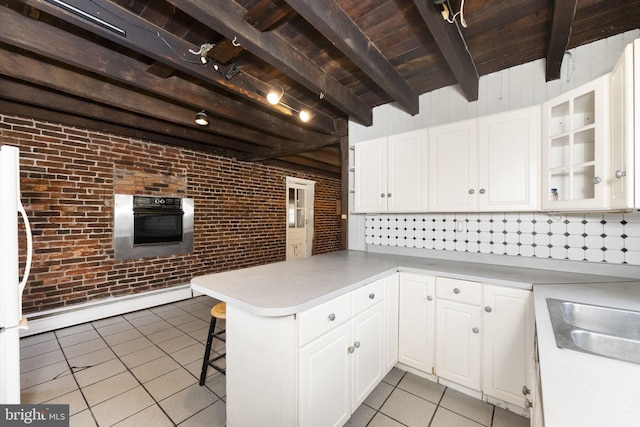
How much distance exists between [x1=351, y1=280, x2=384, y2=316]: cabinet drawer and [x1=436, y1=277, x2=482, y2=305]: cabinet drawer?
0.44m

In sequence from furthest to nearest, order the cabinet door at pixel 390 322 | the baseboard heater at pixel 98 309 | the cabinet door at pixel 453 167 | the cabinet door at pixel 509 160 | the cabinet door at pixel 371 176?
the baseboard heater at pixel 98 309, the cabinet door at pixel 371 176, the cabinet door at pixel 453 167, the cabinet door at pixel 390 322, the cabinet door at pixel 509 160

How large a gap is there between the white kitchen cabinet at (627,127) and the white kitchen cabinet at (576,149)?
3.6 inches

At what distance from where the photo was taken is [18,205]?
56.5 inches

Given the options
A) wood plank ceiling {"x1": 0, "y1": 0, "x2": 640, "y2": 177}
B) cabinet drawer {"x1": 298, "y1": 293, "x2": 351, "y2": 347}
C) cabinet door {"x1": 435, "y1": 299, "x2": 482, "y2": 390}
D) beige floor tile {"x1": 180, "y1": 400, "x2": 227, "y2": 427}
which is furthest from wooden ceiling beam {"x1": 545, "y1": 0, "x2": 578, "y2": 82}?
beige floor tile {"x1": 180, "y1": 400, "x2": 227, "y2": 427}

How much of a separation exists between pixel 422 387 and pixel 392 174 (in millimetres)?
1816

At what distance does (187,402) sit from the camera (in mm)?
1828

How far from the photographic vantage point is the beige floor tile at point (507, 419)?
1627 millimetres

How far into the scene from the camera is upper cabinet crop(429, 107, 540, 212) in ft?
6.05

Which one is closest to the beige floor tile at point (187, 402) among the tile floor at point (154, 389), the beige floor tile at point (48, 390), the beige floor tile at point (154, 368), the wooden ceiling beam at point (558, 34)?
the tile floor at point (154, 389)

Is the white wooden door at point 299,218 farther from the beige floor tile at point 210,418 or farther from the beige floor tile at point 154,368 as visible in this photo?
the beige floor tile at point 210,418

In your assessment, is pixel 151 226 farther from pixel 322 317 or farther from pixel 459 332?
pixel 459 332

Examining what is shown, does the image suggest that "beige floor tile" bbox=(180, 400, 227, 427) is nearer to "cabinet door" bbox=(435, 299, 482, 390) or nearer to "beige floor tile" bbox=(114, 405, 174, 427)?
"beige floor tile" bbox=(114, 405, 174, 427)

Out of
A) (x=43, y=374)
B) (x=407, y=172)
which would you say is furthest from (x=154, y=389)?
(x=407, y=172)

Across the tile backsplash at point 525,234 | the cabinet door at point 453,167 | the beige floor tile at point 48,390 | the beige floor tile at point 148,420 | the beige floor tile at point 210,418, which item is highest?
the cabinet door at point 453,167
